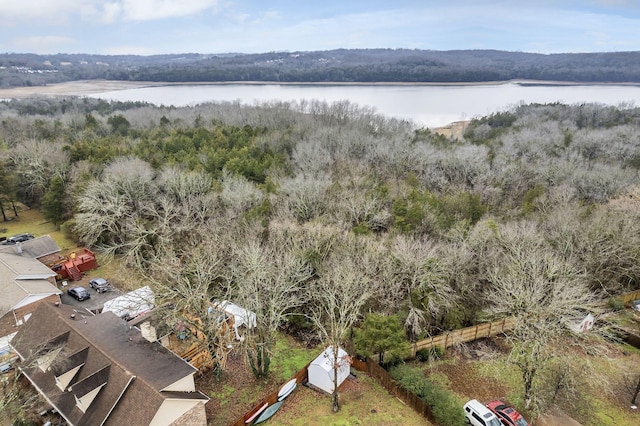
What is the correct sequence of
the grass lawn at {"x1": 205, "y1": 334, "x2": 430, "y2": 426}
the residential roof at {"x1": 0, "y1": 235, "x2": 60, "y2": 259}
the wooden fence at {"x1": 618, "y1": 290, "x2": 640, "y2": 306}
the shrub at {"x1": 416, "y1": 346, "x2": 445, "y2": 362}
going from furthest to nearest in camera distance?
the residential roof at {"x1": 0, "y1": 235, "x2": 60, "y2": 259} → the wooden fence at {"x1": 618, "y1": 290, "x2": 640, "y2": 306} → the shrub at {"x1": 416, "y1": 346, "x2": 445, "y2": 362} → the grass lawn at {"x1": 205, "y1": 334, "x2": 430, "y2": 426}

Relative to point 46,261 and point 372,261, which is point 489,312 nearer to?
point 372,261

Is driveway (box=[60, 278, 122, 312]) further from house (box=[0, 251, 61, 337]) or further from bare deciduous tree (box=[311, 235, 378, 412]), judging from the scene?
bare deciduous tree (box=[311, 235, 378, 412])

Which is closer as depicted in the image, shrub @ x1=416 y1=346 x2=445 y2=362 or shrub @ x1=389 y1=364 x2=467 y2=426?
shrub @ x1=389 y1=364 x2=467 y2=426

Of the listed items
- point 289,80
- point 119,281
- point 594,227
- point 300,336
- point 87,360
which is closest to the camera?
point 87,360

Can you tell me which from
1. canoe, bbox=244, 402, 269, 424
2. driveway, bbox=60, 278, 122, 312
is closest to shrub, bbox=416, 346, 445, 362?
canoe, bbox=244, 402, 269, 424

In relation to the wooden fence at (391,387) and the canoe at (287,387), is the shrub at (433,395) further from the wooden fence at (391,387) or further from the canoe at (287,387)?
the canoe at (287,387)

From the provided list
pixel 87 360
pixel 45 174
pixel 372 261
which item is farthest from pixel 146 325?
pixel 45 174
